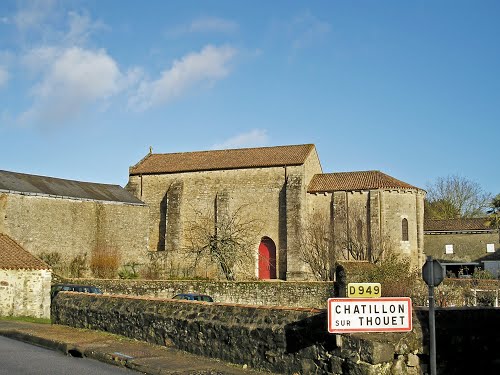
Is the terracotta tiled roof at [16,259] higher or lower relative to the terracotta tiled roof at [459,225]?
lower

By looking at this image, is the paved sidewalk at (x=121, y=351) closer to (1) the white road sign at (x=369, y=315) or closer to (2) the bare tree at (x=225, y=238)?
(1) the white road sign at (x=369, y=315)

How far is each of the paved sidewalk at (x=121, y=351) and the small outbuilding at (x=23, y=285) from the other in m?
7.28

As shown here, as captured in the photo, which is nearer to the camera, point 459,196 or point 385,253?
point 385,253

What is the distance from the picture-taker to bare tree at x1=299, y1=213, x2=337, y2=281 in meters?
39.6

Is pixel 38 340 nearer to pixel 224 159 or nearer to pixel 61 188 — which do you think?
pixel 61 188

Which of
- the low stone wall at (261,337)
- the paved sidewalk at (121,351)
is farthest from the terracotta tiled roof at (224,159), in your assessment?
the low stone wall at (261,337)

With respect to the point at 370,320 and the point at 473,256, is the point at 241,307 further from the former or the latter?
the point at 473,256

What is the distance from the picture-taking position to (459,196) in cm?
6334

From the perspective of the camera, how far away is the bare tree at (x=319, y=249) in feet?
130

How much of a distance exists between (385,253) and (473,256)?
46.5 feet

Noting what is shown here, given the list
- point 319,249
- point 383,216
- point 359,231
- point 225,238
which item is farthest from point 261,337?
point 383,216

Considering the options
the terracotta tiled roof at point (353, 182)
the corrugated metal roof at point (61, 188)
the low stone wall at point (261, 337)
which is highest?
the terracotta tiled roof at point (353, 182)

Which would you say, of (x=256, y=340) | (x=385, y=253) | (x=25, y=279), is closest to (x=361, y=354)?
(x=256, y=340)

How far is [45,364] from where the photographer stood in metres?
11.0
